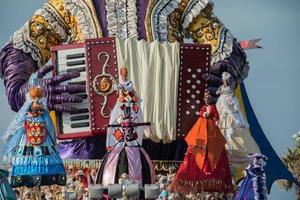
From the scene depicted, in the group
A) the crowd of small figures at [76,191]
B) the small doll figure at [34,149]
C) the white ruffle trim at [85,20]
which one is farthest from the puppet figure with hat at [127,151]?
the white ruffle trim at [85,20]

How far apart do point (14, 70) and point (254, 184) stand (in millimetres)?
3729

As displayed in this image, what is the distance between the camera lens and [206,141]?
55.4 ft

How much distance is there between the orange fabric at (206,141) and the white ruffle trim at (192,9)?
6.38ft

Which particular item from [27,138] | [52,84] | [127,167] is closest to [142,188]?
[127,167]

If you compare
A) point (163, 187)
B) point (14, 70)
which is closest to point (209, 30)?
point (14, 70)

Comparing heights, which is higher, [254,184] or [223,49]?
[223,49]

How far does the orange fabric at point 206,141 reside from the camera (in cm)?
1686

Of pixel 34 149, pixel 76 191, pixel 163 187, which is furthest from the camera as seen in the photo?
pixel 76 191

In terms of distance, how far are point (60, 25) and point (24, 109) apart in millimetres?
2167

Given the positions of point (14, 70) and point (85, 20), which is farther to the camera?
point (85, 20)

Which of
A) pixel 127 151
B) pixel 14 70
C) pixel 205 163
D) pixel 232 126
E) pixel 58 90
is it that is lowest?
pixel 205 163

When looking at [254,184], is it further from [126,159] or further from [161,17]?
[161,17]

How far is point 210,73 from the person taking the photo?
59.4 ft

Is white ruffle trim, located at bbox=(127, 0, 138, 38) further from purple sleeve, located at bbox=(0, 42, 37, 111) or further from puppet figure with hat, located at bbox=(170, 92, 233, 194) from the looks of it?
puppet figure with hat, located at bbox=(170, 92, 233, 194)
